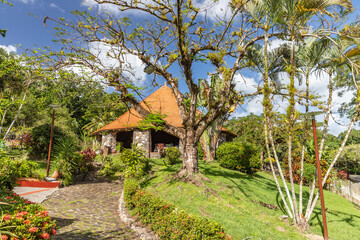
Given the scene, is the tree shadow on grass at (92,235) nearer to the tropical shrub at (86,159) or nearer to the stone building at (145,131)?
the tropical shrub at (86,159)

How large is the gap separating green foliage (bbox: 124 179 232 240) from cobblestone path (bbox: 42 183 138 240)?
2.14 feet

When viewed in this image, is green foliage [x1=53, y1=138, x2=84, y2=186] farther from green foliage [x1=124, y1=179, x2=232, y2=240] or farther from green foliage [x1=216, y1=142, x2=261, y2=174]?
green foliage [x1=216, y1=142, x2=261, y2=174]

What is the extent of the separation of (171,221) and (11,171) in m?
7.05

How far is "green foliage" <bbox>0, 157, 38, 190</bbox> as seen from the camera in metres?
7.29

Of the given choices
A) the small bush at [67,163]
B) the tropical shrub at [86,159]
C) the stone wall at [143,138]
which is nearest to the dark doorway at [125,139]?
the stone wall at [143,138]

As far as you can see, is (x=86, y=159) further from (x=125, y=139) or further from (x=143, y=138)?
(x=125, y=139)

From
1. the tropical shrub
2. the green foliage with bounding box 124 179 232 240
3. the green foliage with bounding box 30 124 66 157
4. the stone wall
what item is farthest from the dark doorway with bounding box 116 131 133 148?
the green foliage with bounding box 124 179 232 240

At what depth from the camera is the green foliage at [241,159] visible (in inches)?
555

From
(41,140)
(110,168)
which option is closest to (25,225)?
(110,168)

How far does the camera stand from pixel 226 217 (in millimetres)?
6387

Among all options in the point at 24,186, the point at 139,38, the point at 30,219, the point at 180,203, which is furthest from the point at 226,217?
the point at 24,186

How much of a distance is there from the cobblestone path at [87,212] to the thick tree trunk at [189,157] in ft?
10.3

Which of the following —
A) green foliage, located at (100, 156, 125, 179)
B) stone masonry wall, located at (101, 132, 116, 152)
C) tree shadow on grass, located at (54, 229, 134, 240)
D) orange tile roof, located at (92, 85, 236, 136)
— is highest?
orange tile roof, located at (92, 85, 236, 136)

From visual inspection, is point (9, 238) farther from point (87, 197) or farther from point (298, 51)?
point (298, 51)
